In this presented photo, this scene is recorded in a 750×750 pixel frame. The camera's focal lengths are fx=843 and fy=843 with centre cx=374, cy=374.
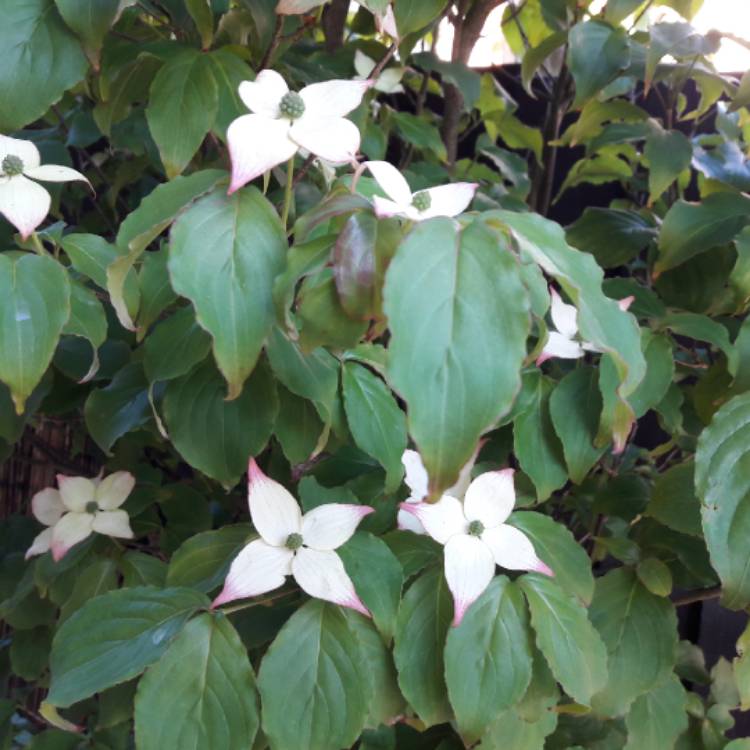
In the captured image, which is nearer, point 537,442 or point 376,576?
point 376,576

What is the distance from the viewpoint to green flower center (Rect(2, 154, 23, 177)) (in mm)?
590

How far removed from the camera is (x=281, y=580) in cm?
57

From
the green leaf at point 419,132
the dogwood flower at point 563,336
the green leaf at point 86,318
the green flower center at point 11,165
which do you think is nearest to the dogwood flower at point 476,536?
the dogwood flower at point 563,336

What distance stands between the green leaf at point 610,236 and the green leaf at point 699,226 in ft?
0.32

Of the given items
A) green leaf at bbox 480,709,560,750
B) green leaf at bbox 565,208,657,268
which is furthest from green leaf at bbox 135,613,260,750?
green leaf at bbox 565,208,657,268

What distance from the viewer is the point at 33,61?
637 millimetres

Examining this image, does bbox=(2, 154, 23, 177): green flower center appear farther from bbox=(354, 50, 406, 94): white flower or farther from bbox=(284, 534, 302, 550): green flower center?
bbox=(354, 50, 406, 94): white flower

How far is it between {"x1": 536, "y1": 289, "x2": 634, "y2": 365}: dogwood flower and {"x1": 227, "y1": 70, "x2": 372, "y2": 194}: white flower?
282 millimetres

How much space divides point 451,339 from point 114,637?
0.36m

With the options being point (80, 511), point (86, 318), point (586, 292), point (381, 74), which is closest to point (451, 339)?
point (586, 292)

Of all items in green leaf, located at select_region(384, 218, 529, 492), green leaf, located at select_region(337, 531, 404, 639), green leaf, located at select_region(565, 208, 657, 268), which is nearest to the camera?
green leaf, located at select_region(384, 218, 529, 492)

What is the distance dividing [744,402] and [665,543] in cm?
19

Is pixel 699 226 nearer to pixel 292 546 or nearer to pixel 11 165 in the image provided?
pixel 292 546

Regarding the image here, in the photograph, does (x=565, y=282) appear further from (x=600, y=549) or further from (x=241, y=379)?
(x=600, y=549)
